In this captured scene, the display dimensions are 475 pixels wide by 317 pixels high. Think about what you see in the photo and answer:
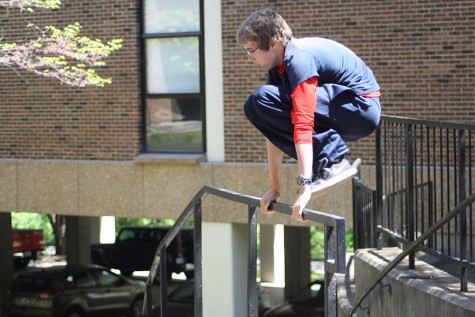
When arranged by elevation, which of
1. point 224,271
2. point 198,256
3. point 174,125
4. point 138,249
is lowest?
point 138,249

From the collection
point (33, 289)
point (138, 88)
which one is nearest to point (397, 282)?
point (138, 88)

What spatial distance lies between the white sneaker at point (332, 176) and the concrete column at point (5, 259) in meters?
17.5

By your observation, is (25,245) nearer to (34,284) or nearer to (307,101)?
(34,284)

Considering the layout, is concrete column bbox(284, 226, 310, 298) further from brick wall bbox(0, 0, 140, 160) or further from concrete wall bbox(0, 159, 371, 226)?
brick wall bbox(0, 0, 140, 160)

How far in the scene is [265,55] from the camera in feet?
15.3

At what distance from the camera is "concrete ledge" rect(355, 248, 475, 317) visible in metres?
5.43

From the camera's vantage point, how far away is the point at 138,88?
15867 mm

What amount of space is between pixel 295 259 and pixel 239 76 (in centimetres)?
1220

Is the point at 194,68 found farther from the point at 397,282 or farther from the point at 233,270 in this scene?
the point at 397,282

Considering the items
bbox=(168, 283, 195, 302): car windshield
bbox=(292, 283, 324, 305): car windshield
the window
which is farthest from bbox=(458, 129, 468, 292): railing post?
bbox=(168, 283, 195, 302): car windshield

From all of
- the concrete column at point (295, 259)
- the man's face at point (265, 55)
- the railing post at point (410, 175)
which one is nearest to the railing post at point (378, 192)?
the railing post at point (410, 175)

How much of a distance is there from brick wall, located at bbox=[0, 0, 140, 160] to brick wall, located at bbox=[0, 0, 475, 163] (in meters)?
0.02

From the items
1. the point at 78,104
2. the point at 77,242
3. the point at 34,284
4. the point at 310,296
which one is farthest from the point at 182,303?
the point at 77,242

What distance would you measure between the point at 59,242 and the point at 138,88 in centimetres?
1861
